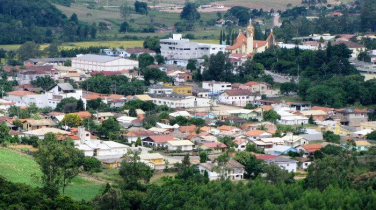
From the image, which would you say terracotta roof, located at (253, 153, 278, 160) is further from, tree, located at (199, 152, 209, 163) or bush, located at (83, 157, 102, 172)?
bush, located at (83, 157, 102, 172)

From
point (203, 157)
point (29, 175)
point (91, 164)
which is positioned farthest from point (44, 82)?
point (29, 175)

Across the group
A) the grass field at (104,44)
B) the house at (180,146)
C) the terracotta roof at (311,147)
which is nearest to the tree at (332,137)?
the terracotta roof at (311,147)

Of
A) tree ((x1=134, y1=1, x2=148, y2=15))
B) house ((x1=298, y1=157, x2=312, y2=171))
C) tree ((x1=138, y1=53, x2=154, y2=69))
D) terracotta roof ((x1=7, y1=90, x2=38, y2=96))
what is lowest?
house ((x1=298, y1=157, x2=312, y2=171))

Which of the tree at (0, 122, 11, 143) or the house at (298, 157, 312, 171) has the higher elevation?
the tree at (0, 122, 11, 143)

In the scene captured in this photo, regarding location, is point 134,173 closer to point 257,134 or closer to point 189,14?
point 257,134

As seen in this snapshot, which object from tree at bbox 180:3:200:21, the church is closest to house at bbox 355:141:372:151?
the church

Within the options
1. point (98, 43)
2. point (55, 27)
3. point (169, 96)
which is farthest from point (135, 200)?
point (55, 27)
